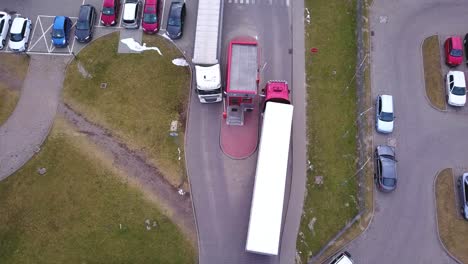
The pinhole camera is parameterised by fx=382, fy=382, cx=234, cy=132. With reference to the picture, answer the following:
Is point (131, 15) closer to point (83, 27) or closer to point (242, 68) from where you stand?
point (83, 27)

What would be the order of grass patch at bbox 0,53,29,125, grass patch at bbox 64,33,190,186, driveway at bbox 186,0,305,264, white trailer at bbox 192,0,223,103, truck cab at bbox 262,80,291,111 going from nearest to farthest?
driveway at bbox 186,0,305,264 < truck cab at bbox 262,80,291,111 < white trailer at bbox 192,0,223,103 < grass patch at bbox 64,33,190,186 < grass patch at bbox 0,53,29,125

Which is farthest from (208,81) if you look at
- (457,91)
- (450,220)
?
(450,220)

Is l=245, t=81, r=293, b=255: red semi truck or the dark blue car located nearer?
l=245, t=81, r=293, b=255: red semi truck

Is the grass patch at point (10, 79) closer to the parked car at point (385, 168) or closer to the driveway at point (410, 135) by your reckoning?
the driveway at point (410, 135)

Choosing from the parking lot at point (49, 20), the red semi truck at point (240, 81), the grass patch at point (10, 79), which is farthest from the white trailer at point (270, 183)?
the grass patch at point (10, 79)

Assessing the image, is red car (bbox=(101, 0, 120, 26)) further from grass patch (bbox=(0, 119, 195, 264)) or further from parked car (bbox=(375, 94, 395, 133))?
parked car (bbox=(375, 94, 395, 133))

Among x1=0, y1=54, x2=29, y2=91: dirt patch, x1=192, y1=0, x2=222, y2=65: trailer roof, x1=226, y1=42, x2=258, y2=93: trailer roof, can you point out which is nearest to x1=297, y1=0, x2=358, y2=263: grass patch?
x1=226, y1=42, x2=258, y2=93: trailer roof

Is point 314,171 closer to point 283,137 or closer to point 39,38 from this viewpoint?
point 283,137
